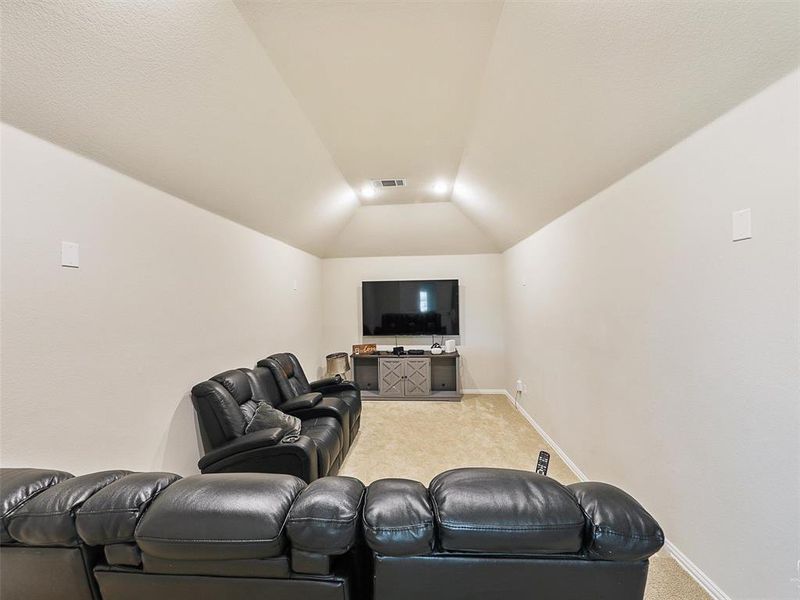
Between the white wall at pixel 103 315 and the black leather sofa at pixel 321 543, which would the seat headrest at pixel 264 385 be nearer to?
the white wall at pixel 103 315

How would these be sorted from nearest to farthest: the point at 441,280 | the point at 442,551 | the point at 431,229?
the point at 442,551 < the point at 431,229 < the point at 441,280

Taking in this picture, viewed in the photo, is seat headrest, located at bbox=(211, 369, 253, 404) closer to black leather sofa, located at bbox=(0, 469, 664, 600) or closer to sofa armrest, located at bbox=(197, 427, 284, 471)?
sofa armrest, located at bbox=(197, 427, 284, 471)

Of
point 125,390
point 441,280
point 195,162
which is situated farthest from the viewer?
point 441,280

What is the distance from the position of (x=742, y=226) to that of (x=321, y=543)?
206cm

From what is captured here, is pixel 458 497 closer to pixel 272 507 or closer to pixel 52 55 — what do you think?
pixel 272 507

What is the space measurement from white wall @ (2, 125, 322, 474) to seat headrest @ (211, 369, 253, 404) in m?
0.16

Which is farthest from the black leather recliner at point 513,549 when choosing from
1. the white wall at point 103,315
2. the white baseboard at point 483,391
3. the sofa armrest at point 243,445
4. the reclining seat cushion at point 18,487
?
the white baseboard at point 483,391

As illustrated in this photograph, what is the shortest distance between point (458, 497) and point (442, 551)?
0.13 meters

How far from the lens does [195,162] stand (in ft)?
7.27

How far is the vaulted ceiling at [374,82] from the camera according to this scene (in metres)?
1.28

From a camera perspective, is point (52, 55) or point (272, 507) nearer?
point (272, 507)

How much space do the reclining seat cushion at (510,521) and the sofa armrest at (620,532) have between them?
31 millimetres

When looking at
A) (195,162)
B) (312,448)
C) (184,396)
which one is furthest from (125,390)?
(195,162)

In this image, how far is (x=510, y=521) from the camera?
785mm
